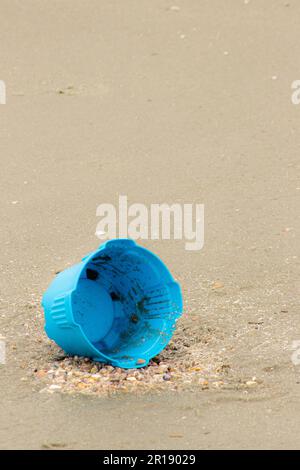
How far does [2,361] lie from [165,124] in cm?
288

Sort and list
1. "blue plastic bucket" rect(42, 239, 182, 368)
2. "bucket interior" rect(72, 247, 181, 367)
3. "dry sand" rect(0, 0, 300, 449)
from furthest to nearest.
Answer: "bucket interior" rect(72, 247, 181, 367), "blue plastic bucket" rect(42, 239, 182, 368), "dry sand" rect(0, 0, 300, 449)

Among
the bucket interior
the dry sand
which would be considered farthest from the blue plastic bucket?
the dry sand

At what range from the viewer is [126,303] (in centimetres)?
405

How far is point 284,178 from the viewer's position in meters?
5.54

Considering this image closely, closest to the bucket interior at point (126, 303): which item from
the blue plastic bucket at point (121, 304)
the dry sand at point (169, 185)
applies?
the blue plastic bucket at point (121, 304)

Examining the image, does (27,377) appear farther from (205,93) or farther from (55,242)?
(205,93)

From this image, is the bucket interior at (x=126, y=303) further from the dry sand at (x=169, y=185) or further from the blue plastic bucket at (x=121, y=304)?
the dry sand at (x=169, y=185)

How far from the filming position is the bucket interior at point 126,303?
12.7 ft

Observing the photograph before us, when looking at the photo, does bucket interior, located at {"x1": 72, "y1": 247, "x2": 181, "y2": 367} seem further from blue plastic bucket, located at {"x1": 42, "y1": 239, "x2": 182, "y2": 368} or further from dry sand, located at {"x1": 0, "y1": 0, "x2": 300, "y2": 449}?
dry sand, located at {"x1": 0, "y1": 0, "x2": 300, "y2": 449}

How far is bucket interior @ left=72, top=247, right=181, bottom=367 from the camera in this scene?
388 cm

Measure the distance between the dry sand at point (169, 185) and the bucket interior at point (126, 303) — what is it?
5.7 inches

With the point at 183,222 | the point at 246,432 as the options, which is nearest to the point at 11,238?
the point at 183,222
